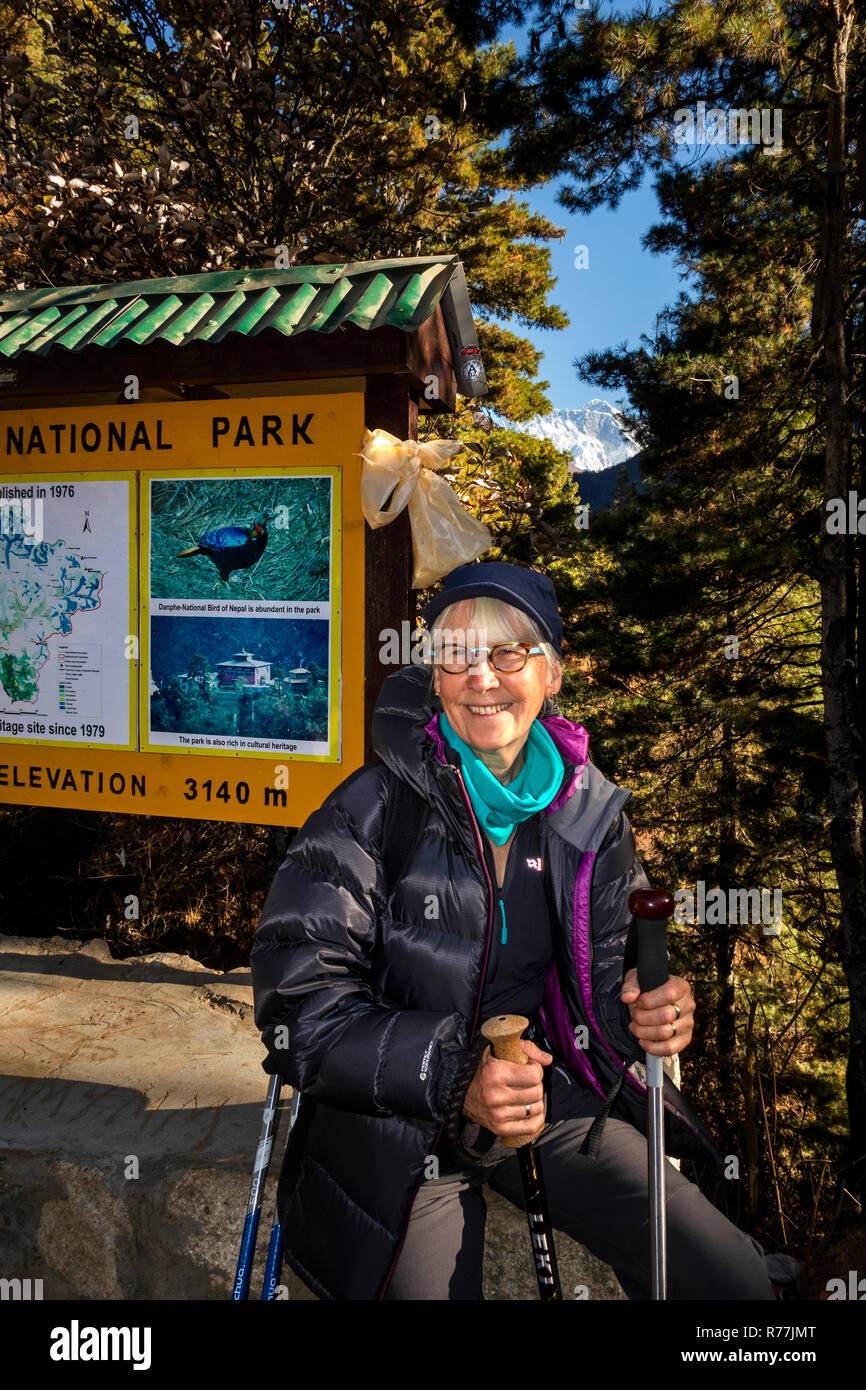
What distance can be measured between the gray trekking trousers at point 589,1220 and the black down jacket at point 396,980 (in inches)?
3.4

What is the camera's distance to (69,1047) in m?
3.72

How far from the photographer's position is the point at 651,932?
5.82 ft

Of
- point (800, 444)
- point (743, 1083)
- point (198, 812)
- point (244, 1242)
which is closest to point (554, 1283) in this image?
point (244, 1242)

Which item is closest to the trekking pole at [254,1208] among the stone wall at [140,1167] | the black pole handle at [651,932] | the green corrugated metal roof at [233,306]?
the stone wall at [140,1167]

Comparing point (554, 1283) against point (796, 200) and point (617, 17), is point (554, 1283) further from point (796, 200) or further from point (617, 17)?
point (796, 200)

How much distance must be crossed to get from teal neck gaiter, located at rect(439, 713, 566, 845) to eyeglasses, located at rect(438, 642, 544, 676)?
143 mm

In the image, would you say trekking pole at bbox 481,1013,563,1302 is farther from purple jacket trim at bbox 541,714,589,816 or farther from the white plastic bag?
the white plastic bag

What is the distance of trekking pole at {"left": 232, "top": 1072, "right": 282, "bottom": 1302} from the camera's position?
7.29 feet

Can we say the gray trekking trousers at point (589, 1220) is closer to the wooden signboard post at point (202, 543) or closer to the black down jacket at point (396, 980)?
the black down jacket at point (396, 980)

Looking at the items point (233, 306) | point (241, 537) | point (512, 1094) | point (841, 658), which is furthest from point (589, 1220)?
point (841, 658)

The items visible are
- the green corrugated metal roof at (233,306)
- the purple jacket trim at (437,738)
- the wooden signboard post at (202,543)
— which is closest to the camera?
the purple jacket trim at (437,738)

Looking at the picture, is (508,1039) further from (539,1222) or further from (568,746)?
(568,746)

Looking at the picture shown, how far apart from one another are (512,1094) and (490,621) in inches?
44.4

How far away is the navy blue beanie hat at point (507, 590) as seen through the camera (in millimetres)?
2246
